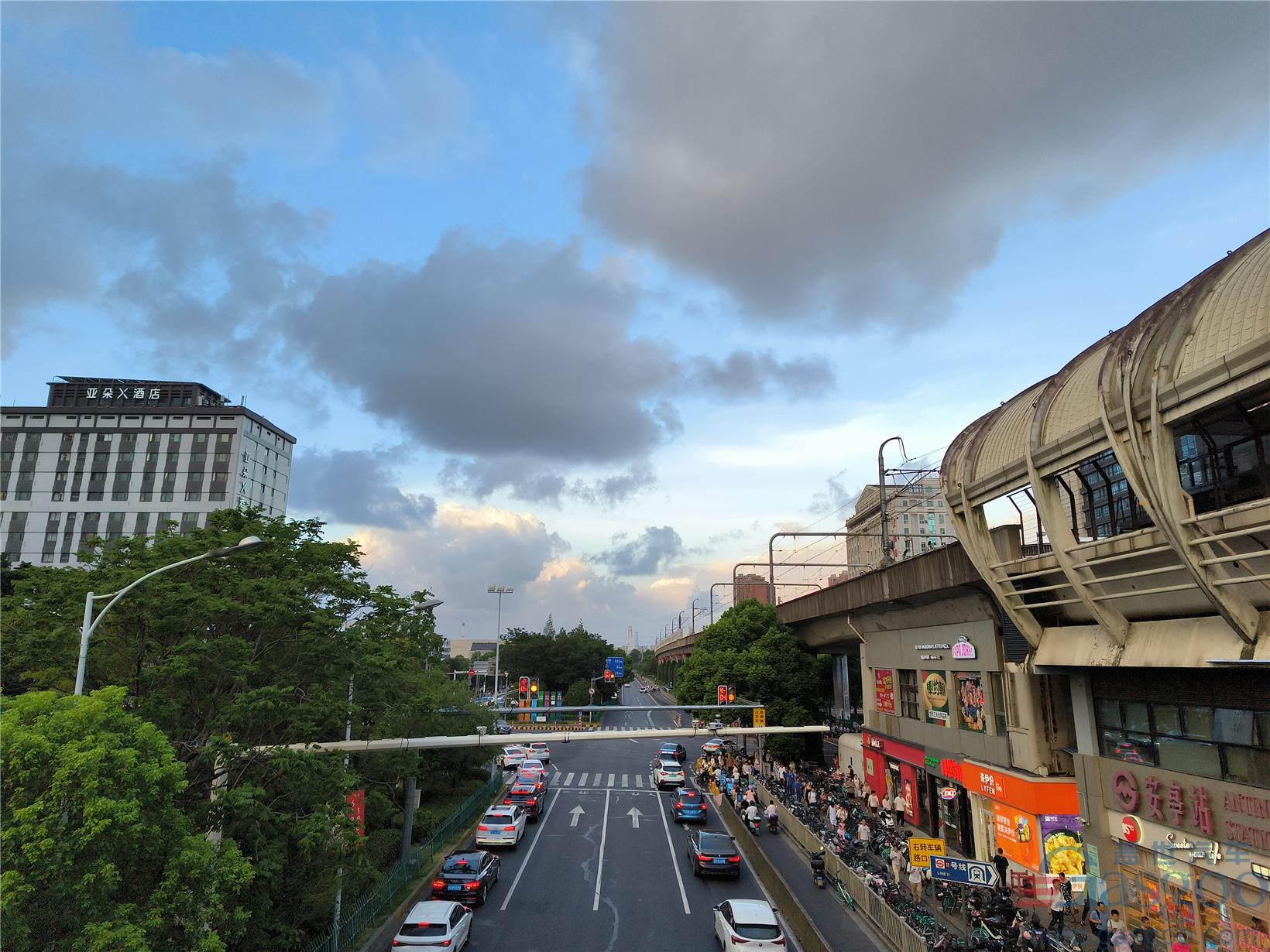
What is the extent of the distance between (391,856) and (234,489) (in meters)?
75.7

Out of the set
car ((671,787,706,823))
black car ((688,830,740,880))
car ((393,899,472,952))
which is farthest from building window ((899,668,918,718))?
car ((393,899,472,952))

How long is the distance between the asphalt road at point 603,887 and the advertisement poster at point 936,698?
992 cm

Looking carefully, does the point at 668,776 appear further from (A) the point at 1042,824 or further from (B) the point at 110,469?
(B) the point at 110,469

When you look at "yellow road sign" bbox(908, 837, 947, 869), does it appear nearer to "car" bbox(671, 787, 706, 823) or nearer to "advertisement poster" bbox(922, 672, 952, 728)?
"advertisement poster" bbox(922, 672, 952, 728)

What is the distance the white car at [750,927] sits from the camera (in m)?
18.0

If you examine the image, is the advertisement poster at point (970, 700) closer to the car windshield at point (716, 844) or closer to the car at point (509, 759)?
the car windshield at point (716, 844)

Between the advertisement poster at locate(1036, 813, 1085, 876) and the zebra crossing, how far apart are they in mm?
27549

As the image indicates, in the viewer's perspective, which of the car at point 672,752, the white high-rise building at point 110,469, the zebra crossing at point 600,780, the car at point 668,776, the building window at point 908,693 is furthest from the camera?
the white high-rise building at point 110,469

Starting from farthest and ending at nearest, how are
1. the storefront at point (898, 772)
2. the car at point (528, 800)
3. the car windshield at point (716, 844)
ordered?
1. the car at point (528, 800)
2. the storefront at point (898, 772)
3. the car windshield at point (716, 844)

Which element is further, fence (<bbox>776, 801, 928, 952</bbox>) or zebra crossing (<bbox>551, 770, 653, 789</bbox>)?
zebra crossing (<bbox>551, 770, 653, 789</bbox>)

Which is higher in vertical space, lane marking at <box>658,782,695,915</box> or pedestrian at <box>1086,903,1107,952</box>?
pedestrian at <box>1086,903,1107,952</box>

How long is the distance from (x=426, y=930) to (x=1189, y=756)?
19.2 metres

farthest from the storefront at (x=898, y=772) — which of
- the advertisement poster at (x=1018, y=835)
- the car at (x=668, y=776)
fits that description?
the car at (x=668, y=776)

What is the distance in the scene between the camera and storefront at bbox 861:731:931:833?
32.5 m
